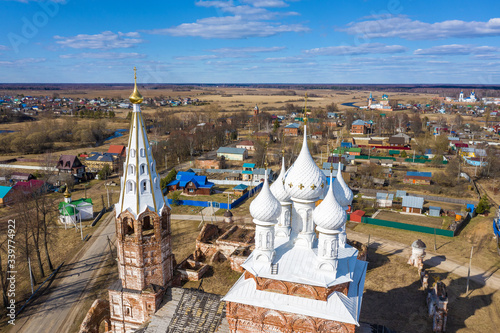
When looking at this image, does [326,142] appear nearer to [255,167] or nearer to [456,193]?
[255,167]

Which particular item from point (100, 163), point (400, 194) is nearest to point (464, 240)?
point (400, 194)

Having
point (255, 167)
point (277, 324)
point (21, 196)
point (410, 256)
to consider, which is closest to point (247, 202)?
point (255, 167)

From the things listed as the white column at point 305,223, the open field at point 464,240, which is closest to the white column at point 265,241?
the white column at point 305,223

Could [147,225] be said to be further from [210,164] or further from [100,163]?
[100,163]

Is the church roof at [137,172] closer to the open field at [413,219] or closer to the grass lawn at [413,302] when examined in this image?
the grass lawn at [413,302]

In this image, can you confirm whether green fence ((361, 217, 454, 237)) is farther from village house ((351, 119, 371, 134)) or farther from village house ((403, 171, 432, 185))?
village house ((351, 119, 371, 134))

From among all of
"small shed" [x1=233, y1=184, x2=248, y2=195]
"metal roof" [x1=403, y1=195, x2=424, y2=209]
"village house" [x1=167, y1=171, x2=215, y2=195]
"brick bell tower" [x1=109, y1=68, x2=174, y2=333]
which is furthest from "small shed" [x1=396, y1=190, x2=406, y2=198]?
"brick bell tower" [x1=109, y1=68, x2=174, y2=333]
